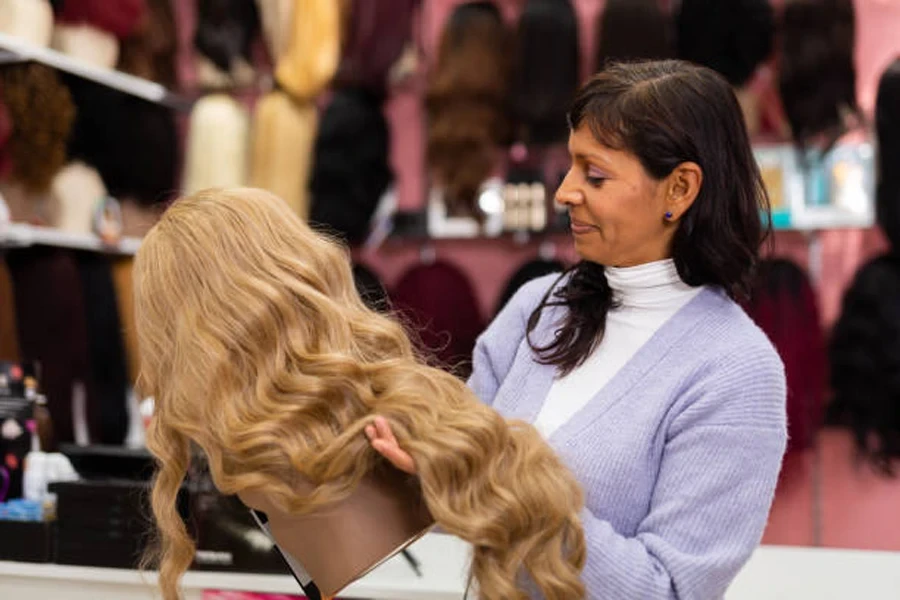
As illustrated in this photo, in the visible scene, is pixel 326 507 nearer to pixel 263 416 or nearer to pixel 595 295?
pixel 263 416

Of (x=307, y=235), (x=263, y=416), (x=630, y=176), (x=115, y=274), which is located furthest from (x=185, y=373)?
(x=115, y=274)

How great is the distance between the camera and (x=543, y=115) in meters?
3.37

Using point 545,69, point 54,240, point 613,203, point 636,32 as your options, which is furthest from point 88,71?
point 613,203

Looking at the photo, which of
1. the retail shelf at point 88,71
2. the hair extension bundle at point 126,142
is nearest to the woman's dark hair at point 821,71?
the hair extension bundle at point 126,142

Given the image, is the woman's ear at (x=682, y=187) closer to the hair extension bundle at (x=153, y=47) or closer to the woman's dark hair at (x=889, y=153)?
the woman's dark hair at (x=889, y=153)

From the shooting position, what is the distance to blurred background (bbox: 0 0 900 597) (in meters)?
3.19

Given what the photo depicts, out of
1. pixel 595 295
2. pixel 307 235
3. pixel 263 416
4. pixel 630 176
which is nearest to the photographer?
pixel 263 416

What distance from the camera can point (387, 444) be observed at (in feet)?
3.61

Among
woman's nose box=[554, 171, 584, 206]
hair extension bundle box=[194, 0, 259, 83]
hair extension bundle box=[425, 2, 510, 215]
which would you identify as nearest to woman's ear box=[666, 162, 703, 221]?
woman's nose box=[554, 171, 584, 206]

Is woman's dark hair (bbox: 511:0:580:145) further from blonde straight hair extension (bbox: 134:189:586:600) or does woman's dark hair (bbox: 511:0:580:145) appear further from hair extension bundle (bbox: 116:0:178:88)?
blonde straight hair extension (bbox: 134:189:586:600)

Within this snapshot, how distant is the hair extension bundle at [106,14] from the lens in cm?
343

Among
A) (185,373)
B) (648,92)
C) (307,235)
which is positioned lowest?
(185,373)

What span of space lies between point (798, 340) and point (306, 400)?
2464 mm

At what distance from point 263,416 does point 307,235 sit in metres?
0.23
